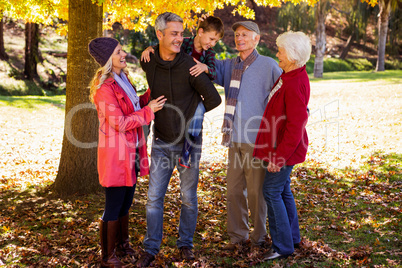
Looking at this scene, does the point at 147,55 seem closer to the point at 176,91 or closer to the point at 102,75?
the point at 176,91

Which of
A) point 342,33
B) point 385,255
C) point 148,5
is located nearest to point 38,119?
point 148,5

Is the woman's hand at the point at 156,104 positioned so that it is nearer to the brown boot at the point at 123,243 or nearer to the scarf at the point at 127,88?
the scarf at the point at 127,88

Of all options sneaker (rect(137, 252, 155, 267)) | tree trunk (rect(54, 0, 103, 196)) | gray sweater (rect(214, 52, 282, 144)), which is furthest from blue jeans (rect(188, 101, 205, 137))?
tree trunk (rect(54, 0, 103, 196))

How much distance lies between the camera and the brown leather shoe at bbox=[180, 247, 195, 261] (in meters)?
4.19

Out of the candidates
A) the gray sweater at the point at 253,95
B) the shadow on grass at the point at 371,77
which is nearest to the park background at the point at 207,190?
the gray sweater at the point at 253,95

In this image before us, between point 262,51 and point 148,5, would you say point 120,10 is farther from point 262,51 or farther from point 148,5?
point 262,51

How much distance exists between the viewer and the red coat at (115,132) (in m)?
3.70

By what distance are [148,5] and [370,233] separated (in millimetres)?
6246

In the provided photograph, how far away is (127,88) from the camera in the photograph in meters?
3.87

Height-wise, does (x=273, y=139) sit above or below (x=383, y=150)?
above

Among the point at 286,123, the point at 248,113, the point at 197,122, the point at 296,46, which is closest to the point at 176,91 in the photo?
the point at 197,122

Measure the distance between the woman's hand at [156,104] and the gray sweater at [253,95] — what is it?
858mm

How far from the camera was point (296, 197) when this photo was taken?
6500 millimetres

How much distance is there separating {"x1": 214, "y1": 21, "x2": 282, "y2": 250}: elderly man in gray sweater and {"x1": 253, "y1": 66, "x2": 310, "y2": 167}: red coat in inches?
8.0
